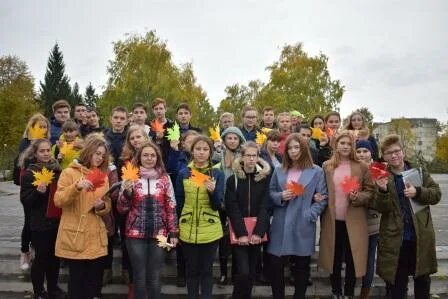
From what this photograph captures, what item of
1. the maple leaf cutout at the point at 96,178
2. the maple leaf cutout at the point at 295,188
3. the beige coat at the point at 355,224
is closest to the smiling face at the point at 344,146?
the beige coat at the point at 355,224

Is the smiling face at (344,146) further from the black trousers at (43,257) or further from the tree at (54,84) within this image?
the tree at (54,84)

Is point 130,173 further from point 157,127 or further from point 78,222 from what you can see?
point 157,127

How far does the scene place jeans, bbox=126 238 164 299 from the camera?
4.58 meters

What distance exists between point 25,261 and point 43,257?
1.44 m

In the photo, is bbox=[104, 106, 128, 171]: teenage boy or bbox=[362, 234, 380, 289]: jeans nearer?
bbox=[362, 234, 380, 289]: jeans

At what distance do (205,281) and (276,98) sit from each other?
26.6 meters

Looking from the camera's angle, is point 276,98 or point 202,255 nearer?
point 202,255

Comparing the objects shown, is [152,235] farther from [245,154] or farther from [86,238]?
[245,154]

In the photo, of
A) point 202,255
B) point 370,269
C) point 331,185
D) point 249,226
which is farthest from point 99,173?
point 370,269

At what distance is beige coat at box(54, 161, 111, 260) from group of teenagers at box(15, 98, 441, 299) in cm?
1

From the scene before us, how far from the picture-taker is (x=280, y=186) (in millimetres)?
4988

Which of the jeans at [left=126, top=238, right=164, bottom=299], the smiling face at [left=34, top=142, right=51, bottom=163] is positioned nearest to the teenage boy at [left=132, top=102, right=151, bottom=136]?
the smiling face at [left=34, top=142, right=51, bottom=163]

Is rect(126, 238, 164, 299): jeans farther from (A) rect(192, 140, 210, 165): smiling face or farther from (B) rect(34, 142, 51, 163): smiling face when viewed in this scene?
(B) rect(34, 142, 51, 163): smiling face

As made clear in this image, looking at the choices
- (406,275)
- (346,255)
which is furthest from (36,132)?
(406,275)
